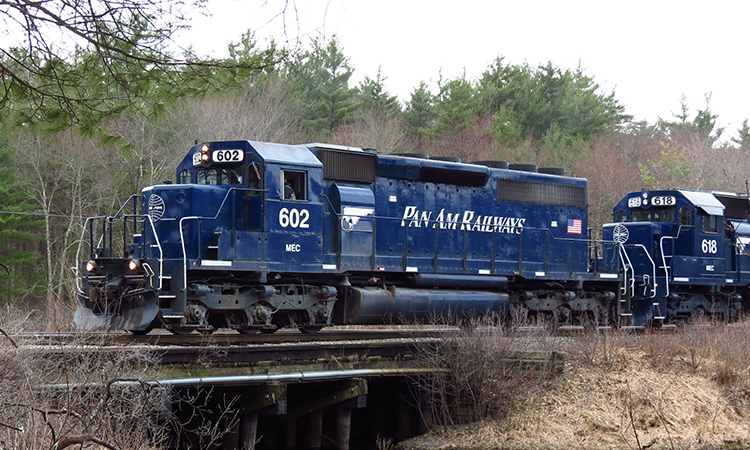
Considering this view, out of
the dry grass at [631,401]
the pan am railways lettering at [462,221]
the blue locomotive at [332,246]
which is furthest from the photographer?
the pan am railways lettering at [462,221]

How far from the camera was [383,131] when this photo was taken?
38.2 meters

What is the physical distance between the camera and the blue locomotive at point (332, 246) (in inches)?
484

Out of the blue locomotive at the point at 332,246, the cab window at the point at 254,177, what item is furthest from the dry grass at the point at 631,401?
the cab window at the point at 254,177

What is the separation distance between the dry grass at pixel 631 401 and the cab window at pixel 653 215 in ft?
15.3

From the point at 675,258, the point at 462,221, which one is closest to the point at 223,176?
the point at 462,221

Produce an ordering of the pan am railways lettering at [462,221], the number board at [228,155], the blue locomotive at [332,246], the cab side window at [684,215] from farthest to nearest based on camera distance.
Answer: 1. the cab side window at [684,215]
2. the pan am railways lettering at [462,221]
3. the number board at [228,155]
4. the blue locomotive at [332,246]

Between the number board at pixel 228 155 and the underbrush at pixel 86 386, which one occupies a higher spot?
the number board at pixel 228 155

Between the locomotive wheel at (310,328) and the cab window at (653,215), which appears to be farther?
the cab window at (653,215)

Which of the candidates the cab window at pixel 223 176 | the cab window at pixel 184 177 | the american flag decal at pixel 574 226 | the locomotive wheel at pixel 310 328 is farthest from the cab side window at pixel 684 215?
Result: the cab window at pixel 184 177

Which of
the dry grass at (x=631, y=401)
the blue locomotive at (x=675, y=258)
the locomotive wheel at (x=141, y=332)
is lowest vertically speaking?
the dry grass at (x=631, y=401)

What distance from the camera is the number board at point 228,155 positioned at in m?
13.1

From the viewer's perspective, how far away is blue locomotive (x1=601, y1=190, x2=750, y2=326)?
19.0 meters

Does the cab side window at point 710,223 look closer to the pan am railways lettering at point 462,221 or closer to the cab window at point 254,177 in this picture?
the pan am railways lettering at point 462,221

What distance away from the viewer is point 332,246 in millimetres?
13875
